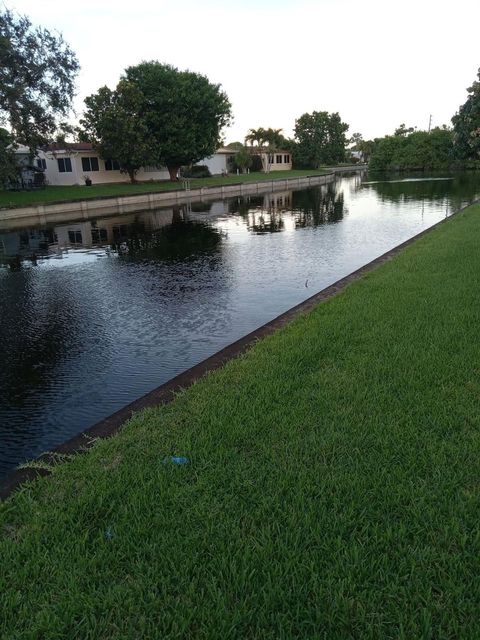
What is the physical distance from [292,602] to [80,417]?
3795 millimetres

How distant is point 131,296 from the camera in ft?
34.6

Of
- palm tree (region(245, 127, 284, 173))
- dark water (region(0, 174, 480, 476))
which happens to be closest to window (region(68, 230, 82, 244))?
dark water (region(0, 174, 480, 476))

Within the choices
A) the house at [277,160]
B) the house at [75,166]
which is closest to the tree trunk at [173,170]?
the house at [75,166]

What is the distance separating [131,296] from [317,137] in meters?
80.2

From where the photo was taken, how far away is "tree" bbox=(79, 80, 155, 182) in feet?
134

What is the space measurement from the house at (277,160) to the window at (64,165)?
35568 millimetres

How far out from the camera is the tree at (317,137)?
83.1 meters

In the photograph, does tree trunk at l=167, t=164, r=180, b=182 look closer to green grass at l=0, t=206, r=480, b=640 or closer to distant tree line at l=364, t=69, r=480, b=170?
distant tree line at l=364, t=69, r=480, b=170

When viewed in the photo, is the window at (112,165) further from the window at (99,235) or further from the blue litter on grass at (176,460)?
the blue litter on grass at (176,460)

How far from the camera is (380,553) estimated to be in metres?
2.64

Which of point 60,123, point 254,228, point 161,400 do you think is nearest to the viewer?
point 161,400

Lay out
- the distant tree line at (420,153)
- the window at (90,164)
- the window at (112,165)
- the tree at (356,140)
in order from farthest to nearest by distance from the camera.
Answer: the tree at (356,140)
the distant tree line at (420,153)
the window at (112,165)
the window at (90,164)

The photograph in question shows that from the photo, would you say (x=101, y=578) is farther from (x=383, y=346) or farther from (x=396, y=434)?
(x=383, y=346)

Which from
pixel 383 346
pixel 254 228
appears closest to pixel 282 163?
Answer: pixel 254 228
